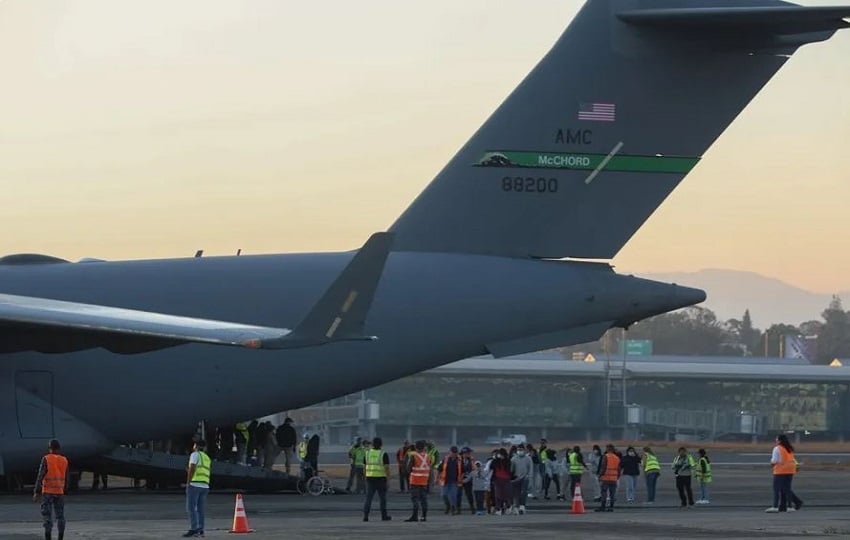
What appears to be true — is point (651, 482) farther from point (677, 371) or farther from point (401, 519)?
point (677, 371)

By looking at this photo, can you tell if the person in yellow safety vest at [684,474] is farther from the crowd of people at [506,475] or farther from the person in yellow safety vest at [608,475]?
the person in yellow safety vest at [608,475]

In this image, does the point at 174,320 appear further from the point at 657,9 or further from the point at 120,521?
the point at 657,9

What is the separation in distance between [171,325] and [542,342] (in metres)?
7.20

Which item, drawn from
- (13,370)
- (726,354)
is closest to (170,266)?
(13,370)

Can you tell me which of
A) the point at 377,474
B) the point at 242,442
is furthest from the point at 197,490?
the point at 242,442

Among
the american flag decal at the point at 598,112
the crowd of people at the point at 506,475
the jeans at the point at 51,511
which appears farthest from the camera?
the american flag decal at the point at 598,112

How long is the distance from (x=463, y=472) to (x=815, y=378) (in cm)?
5790

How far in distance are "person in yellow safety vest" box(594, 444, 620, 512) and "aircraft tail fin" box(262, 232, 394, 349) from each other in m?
7.99

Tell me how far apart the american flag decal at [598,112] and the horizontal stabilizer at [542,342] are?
3048 millimetres

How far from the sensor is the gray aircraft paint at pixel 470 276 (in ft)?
78.2

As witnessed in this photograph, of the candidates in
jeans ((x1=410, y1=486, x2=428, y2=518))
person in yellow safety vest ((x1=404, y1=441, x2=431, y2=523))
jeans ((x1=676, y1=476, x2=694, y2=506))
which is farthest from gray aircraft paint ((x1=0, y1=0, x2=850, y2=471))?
jeans ((x1=410, y1=486, x2=428, y2=518))

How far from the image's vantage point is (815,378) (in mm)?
78125

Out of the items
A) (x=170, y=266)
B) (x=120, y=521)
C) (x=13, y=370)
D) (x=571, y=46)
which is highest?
(x=571, y=46)

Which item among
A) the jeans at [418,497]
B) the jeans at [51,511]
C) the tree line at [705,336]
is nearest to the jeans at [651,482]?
the jeans at [418,497]
